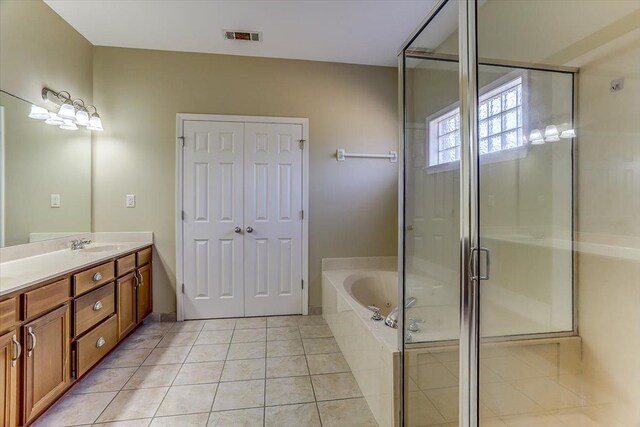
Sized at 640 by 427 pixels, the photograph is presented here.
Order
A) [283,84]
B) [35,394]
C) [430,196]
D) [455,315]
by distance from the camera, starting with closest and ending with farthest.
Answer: [455,315] → [35,394] → [430,196] → [283,84]

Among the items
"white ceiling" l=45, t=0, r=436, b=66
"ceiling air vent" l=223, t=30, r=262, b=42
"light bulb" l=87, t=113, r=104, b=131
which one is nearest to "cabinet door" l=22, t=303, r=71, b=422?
"light bulb" l=87, t=113, r=104, b=131

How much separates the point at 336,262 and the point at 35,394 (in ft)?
7.73

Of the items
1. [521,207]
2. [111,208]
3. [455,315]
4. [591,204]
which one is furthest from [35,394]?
[591,204]

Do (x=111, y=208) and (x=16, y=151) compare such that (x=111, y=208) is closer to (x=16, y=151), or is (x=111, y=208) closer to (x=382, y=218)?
(x=16, y=151)

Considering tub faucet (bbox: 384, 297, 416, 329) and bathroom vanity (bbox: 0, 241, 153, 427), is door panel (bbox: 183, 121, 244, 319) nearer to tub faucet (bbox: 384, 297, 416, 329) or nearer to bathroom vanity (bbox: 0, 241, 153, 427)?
bathroom vanity (bbox: 0, 241, 153, 427)

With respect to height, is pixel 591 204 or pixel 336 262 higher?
pixel 591 204

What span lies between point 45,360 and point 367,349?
1760 millimetres

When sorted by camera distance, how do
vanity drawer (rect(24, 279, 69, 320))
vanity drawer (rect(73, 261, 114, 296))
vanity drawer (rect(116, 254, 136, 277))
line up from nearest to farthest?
vanity drawer (rect(24, 279, 69, 320))
vanity drawer (rect(73, 261, 114, 296))
vanity drawer (rect(116, 254, 136, 277))

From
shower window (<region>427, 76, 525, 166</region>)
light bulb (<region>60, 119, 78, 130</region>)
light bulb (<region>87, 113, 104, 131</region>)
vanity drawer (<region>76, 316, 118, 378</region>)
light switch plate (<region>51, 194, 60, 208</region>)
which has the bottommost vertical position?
vanity drawer (<region>76, 316, 118, 378</region>)

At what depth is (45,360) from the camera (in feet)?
5.22

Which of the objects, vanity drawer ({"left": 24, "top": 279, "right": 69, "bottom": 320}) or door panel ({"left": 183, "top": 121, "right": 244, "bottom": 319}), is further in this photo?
door panel ({"left": 183, "top": 121, "right": 244, "bottom": 319})

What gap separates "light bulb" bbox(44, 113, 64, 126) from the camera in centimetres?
233

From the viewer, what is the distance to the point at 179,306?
2957mm

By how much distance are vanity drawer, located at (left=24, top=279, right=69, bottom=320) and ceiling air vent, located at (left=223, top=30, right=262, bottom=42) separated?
226 cm
